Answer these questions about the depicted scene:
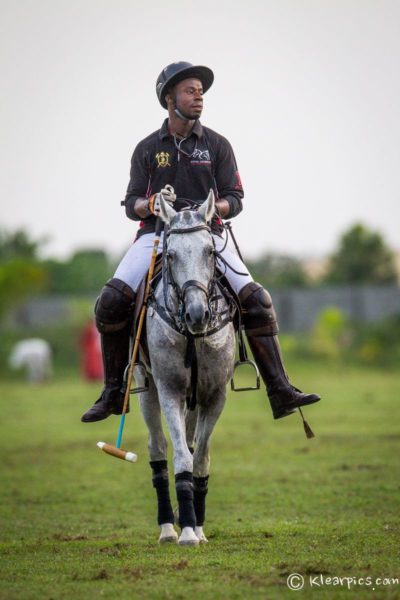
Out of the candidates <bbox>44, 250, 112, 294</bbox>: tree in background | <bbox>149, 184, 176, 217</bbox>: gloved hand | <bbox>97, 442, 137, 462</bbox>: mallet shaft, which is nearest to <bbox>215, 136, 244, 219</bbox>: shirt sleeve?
<bbox>149, 184, 176, 217</bbox>: gloved hand

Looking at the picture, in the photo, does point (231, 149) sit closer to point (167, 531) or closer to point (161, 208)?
point (161, 208)

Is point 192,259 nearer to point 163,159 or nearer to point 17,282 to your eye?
point 163,159

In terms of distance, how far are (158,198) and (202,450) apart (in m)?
2.41

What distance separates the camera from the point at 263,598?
7742mm

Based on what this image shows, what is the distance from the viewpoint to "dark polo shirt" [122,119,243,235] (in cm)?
1105

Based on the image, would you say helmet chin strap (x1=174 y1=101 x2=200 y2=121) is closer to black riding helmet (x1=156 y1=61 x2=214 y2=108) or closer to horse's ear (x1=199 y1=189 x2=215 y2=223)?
black riding helmet (x1=156 y1=61 x2=214 y2=108)

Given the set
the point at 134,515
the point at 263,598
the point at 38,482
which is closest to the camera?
the point at 263,598

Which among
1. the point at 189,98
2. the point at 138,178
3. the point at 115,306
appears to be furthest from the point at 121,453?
the point at 189,98

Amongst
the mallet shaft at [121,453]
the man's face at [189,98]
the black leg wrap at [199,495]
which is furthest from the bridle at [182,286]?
the black leg wrap at [199,495]

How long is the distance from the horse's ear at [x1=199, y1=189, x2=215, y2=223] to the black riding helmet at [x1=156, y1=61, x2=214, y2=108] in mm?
1443

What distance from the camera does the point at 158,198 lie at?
10.4 m

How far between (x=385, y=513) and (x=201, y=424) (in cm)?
301

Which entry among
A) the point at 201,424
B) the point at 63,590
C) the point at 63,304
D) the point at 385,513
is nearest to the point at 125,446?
the point at 385,513

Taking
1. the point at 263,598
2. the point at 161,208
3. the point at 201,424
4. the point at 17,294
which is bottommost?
the point at 263,598
